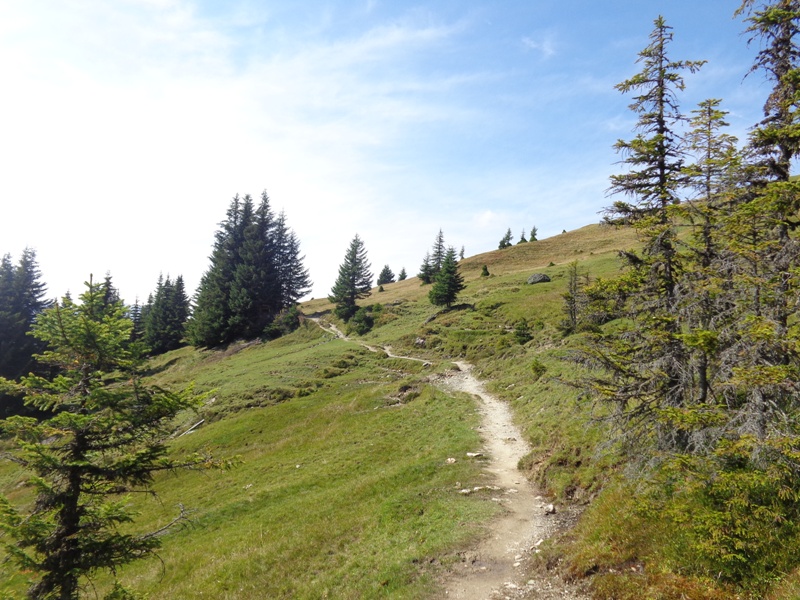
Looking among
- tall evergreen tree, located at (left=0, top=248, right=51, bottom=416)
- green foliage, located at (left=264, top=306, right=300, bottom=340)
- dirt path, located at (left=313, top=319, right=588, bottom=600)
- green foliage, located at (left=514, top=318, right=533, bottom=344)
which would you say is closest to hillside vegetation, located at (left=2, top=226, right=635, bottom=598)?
dirt path, located at (left=313, top=319, right=588, bottom=600)

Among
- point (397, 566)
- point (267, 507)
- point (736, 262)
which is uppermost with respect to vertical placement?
point (736, 262)

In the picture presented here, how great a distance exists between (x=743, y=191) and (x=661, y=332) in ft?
13.1

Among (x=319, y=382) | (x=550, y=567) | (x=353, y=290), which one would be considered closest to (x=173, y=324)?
(x=353, y=290)

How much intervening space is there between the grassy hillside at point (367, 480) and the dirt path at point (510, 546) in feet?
1.66

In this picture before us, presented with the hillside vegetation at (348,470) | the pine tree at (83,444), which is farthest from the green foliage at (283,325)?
the pine tree at (83,444)

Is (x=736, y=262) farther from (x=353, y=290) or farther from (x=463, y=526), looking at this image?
(x=353, y=290)

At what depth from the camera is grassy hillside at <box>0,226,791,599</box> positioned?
11148 mm

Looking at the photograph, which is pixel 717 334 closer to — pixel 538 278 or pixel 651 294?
pixel 651 294

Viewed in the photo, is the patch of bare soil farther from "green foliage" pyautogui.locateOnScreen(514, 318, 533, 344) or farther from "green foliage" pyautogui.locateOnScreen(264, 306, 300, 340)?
"green foliage" pyautogui.locateOnScreen(264, 306, 300, 340)

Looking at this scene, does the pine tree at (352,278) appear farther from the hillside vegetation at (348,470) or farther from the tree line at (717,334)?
the tree line at (717,334)

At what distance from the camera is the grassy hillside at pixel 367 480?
36.6 feet

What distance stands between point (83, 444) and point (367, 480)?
12365 mm

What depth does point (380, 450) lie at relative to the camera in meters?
24.2

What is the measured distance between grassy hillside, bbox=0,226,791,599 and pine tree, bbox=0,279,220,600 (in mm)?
2067
